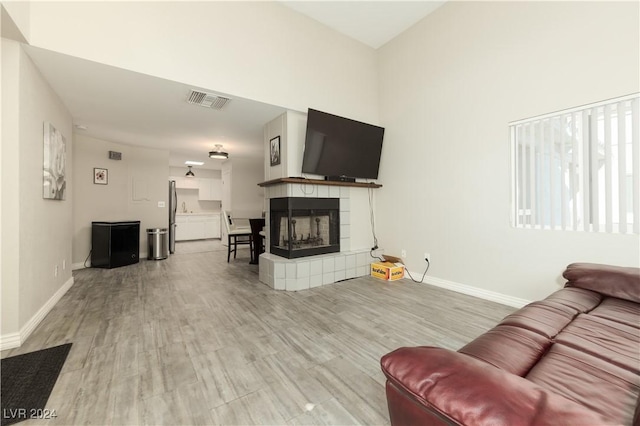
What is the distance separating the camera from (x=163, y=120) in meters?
3.95

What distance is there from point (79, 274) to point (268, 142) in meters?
3.71

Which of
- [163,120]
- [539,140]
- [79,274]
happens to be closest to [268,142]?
[163,120]

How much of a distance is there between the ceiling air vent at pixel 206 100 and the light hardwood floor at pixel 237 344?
95.6 inches

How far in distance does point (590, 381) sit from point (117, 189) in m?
6.70

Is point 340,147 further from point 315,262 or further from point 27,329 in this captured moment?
point 27,329

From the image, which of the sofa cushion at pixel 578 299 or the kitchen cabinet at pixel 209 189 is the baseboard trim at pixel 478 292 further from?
the kitchen cabinet at pixel 209 189

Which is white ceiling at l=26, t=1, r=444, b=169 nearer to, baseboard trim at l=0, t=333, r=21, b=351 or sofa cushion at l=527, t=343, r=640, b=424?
baseboard trim at l=0, t=333, r=21, b=351

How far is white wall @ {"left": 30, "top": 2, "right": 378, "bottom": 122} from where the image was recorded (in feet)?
7.71

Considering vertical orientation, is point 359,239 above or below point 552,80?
below

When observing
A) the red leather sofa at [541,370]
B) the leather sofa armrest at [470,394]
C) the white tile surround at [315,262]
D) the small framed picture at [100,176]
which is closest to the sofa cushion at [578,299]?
the red leather sofa at [541,370]

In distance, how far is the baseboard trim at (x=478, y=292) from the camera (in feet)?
9.07

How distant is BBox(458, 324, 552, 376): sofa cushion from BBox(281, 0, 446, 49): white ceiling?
4097mm

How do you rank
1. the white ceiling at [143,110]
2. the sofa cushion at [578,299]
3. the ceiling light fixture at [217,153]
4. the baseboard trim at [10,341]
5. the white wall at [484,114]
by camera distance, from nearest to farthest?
the sofa cushion at [578,299], the baseboard trim at [10,341], the white wall at [484,114], the white ceiling at [143,110], the ceiling light fixture at [217,153]

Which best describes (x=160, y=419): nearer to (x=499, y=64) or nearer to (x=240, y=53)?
(x=240, y=53)
